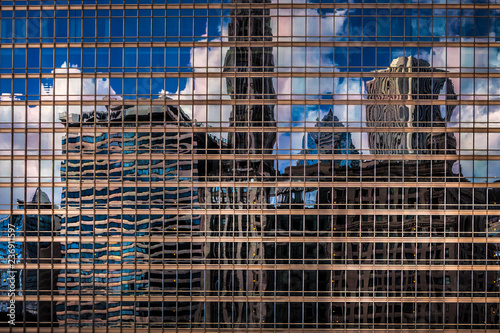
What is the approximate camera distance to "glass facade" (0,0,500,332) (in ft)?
72.0

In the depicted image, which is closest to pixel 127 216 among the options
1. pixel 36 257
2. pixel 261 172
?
pixel 36 257

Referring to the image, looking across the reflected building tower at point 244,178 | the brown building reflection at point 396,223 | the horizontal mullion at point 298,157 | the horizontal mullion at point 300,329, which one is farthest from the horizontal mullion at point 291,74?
the horizontal mullion at point 300,329

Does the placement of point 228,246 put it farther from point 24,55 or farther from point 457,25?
point 457,25

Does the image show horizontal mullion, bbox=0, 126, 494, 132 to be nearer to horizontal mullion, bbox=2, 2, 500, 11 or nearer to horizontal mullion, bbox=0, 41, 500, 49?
horizontal mullion, bbox=0, 41, 500, 49

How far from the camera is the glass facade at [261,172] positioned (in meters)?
22.0

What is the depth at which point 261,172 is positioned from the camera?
72.1ft

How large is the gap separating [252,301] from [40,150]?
1700 cm

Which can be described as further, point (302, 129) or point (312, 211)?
point (302, 129)

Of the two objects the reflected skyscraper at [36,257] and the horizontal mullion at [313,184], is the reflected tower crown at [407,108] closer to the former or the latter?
the horizontal mullion at [313,184]

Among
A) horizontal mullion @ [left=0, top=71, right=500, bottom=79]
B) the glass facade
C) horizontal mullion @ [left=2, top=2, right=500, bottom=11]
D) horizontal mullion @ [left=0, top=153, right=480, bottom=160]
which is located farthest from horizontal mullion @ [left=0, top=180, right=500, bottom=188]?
horizontal mullion @ [left=2, top=2, right=500, bottom=11]

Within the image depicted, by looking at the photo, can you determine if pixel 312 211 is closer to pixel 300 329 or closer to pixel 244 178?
pixel 244 178

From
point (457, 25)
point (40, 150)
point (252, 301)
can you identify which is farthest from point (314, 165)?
point (40, 150)

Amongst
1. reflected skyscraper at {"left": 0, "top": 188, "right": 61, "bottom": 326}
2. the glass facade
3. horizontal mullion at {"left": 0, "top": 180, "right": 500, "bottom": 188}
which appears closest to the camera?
horizontal mullion at {"left": 0, "top": 180, "right": 500, "bottom": 188}

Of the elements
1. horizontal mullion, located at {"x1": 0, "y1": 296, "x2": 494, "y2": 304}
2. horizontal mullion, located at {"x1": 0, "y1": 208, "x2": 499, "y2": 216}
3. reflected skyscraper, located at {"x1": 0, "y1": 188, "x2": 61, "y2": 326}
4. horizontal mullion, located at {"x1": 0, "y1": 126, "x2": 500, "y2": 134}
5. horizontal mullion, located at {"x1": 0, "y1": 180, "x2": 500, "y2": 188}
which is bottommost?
horizontal mullion, located at {"x1": 0, "y1": 296, "x2": 494, "y2": 304}
